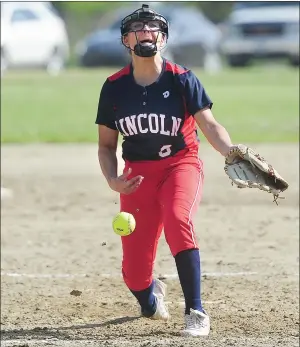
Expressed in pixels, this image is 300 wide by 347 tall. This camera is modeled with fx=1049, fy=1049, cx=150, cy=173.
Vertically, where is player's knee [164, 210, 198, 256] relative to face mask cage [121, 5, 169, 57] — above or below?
below

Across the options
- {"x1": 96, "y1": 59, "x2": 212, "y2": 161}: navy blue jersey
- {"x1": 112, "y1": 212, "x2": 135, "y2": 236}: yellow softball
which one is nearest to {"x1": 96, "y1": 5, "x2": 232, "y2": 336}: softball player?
{"x1": 96, "y1": 59, "x2": 212, "y2": 161}: navy blue jersey

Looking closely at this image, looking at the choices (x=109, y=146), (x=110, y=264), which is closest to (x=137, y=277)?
(x=109, y=146)

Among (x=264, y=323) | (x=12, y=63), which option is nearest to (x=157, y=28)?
(x=264, y=323)

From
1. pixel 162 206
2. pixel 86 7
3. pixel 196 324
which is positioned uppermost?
pixel 86 7

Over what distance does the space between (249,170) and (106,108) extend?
90 cm

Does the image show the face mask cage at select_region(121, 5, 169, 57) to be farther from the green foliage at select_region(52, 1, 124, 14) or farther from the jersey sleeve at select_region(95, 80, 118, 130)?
the green foliage at select_region(52, 1, 124, 14)

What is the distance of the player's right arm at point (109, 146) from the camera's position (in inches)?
227

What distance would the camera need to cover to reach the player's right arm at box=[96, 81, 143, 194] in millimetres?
5758

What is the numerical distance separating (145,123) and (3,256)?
3.06 metres

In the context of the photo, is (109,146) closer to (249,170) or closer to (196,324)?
(249,170)

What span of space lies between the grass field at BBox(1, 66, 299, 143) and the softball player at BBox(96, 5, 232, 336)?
7725 mm

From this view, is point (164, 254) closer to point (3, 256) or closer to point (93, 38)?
point (3, 256)

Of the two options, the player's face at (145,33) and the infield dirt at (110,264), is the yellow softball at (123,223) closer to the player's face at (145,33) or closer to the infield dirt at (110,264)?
the infield dirt at (110,264)

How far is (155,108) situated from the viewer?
5.78 m
